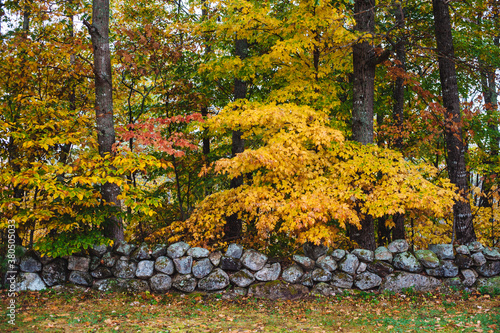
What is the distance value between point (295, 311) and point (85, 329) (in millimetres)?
3127

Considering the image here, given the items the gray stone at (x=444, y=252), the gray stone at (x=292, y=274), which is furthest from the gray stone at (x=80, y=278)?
the gray stone at (x=444, y=252)

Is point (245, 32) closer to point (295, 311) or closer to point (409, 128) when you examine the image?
point (409, 128)

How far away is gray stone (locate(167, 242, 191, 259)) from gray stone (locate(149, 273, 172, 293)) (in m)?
0.40

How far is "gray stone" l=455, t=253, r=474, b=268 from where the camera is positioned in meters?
6.23

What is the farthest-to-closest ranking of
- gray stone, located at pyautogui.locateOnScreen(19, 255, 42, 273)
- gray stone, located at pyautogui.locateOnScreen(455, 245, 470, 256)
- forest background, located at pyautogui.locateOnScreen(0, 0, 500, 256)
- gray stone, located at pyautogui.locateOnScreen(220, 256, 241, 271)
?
gray stone, located at pyautogui.locateOnScreen(455, 245, 470, 256), gray stone, located at pyautogui.locateOnScreen(220, 256, 241, 271), gray stone, located at pyautogui.locateOnScreen(19, 255, 42, 273), forest background, located at pyautogui.locateOnScreen(0, 0, 500, 256)

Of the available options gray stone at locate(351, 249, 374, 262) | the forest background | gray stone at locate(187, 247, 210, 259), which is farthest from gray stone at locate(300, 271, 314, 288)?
gray stone at locate(187, 247, 210, 259)

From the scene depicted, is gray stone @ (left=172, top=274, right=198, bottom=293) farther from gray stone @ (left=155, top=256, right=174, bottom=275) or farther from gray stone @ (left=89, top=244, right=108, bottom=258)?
gray stone @ (left=89, top=244, right=108, bottom=258)

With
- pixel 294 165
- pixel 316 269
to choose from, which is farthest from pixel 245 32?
pixel 316 269

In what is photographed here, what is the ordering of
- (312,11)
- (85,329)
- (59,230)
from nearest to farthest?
(85,329), (59,230), (312,11)

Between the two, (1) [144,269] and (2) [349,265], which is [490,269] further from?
(1) [144,269]

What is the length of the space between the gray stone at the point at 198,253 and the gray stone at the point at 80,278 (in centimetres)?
187

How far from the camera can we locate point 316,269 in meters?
6.15

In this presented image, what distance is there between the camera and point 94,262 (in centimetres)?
604

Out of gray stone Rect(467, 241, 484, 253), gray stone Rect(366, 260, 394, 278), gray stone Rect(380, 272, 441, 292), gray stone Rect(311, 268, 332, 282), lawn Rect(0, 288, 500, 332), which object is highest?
gray stone Rect(467, 241, 484, 253)
